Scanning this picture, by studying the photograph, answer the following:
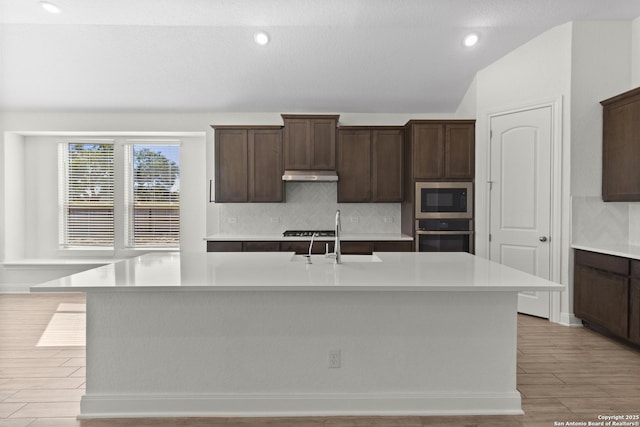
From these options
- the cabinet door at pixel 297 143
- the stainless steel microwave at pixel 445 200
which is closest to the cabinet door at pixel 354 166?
the cabinet door at pixel 297 143

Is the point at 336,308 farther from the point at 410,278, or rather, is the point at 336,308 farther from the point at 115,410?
the point at 115,410

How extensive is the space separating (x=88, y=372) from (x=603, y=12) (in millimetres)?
5271

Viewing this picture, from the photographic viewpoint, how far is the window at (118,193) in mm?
6031

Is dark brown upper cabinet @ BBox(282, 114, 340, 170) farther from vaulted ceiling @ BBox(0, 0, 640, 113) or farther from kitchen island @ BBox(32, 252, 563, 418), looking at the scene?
kitchen island @ BBox(32, 252, 563, 418)

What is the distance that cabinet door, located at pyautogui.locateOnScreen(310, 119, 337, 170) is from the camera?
17.3ft

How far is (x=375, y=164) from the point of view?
5430mm

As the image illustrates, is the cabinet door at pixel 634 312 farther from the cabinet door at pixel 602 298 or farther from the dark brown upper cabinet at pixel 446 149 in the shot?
the dark brown upper cabinet at pixel 446 149

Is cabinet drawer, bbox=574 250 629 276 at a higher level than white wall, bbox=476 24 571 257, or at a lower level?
lower

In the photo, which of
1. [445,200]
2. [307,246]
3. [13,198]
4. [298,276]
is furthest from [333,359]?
[13,198]

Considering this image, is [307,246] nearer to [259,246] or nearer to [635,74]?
[259,246]

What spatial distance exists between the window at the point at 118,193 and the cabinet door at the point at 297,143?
1831 millimetres

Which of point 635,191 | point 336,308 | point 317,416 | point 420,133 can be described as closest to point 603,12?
point 635,191

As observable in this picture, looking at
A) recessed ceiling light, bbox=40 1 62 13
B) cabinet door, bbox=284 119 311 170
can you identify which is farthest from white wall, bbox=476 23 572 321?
recessed ceiling light, bbox=40 1 62 13

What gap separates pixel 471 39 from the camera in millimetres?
4469
